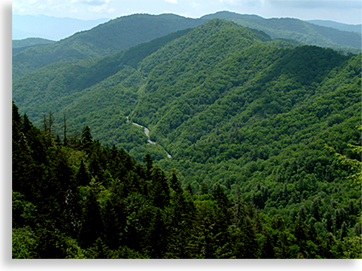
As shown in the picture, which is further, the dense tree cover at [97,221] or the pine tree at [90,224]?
the pine tree at [90,224]

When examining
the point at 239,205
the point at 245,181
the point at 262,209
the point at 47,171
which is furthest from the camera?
the point at 245,181

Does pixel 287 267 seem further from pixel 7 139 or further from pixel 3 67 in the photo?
pixel 3 67

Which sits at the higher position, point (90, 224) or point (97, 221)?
point (97, 221)

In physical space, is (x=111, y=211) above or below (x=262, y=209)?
above

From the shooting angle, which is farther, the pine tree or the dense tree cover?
the pine tree

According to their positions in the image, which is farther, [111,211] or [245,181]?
[245,181]

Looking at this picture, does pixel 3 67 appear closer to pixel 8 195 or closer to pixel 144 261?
pixel 8 195

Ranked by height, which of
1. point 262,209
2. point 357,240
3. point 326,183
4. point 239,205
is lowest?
point 262,209

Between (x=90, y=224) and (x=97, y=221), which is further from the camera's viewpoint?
(x=97, y=221)

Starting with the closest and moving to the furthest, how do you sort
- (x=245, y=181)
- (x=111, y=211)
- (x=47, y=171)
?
1. (x=111, y=211)
2. (x=47, y=171)
3. (x=245, y=181)

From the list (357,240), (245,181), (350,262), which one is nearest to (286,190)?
(245,181)
